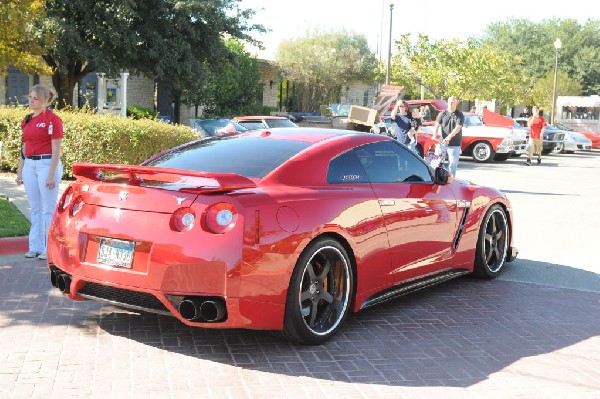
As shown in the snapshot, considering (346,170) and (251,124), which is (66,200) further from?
(251,124)

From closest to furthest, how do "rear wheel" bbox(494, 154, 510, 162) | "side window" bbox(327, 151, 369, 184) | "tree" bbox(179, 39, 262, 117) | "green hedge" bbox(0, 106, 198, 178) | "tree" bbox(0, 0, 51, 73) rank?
"side window" bbox(327, 151, 369, 184) < "green hedge" bbox(0, 106, 198, 178) < "tree" bbox(0, 0, 51, 73) < "rear wheel" bbox(494, 154, 510, 162) < "tree" bbox(179, 39, 262, 117)

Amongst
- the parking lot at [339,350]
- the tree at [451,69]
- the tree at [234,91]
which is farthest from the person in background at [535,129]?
the parking lot at [339,350]

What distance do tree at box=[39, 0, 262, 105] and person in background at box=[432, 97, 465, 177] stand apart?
12.8 m

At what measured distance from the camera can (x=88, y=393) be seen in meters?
4.34

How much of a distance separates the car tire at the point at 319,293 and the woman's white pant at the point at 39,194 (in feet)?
11.6

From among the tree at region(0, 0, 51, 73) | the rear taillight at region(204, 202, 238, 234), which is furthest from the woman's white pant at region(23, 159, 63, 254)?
the tree at region(0, 0, 51, 73)

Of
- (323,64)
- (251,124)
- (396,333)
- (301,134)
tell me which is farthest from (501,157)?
(396,333)

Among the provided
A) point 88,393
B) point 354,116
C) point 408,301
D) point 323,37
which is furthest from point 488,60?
point 88,393

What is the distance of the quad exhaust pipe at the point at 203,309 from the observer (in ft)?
15.8

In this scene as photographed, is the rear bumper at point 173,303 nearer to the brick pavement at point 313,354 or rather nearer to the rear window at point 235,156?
the brick pavement at point 313,354

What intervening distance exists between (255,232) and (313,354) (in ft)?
3.16

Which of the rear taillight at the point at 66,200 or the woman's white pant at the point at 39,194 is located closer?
the rear taillight at the point at 66,200

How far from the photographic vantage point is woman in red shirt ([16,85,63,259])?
768 cm

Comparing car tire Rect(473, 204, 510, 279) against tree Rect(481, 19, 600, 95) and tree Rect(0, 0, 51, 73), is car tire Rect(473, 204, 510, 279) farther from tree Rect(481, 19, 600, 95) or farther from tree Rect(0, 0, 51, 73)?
tree Rect(481, 19, 600, 95)
